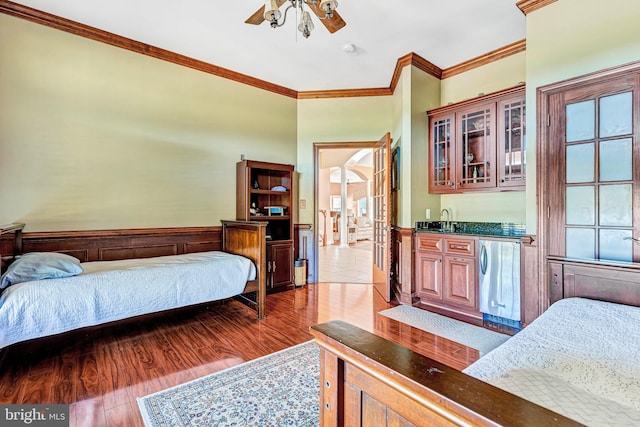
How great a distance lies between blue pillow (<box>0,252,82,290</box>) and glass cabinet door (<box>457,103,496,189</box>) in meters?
4.03

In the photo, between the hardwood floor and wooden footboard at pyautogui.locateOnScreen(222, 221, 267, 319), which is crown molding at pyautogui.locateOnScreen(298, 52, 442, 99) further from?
the hardwood floor

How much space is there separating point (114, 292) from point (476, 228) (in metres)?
3.93

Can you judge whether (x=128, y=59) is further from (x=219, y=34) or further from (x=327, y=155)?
(x=327, y=155)

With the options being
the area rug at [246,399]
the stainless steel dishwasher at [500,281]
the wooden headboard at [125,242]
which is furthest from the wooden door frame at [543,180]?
the wooden headboard at [125,242]

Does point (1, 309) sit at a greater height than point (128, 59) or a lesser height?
lesser

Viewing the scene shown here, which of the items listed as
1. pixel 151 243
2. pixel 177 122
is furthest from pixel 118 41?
pixel 151 243

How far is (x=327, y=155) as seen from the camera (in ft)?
29.2

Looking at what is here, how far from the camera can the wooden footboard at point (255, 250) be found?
3334 mm

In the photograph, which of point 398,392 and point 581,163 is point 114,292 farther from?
point 581,163

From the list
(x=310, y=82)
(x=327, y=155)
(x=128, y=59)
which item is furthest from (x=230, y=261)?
(x=327, y=155)

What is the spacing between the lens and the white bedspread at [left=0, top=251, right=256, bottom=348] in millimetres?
2125

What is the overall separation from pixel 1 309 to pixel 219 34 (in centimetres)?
312

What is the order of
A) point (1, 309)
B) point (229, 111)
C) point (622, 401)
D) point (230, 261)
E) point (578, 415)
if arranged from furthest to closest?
point (229, 111) → point (230, 261) → point (1, 309) → point (622, 401) → point (578, 415)

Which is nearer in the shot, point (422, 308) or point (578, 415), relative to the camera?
point (578, 415)
